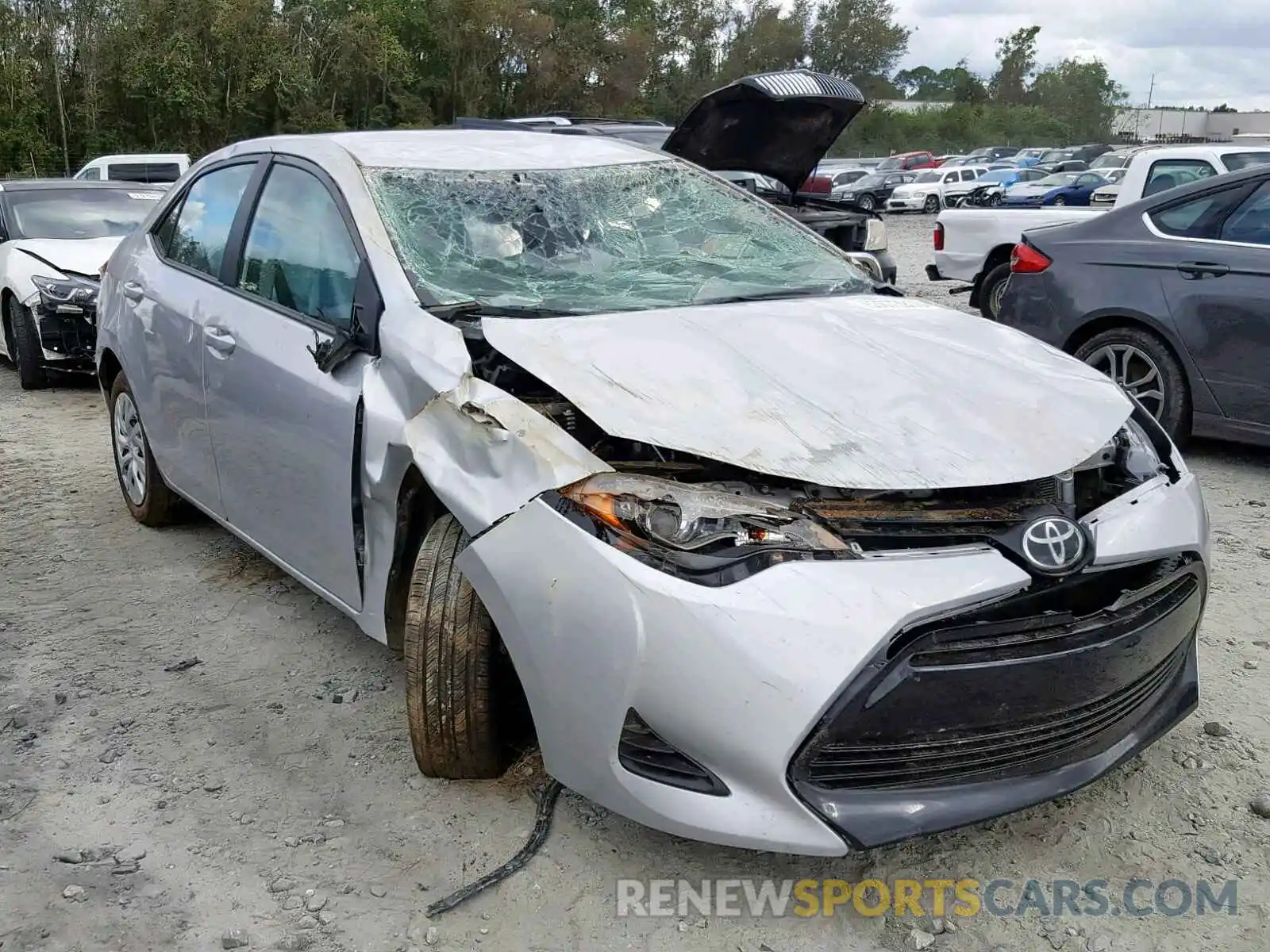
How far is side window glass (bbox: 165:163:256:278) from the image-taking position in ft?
13.3

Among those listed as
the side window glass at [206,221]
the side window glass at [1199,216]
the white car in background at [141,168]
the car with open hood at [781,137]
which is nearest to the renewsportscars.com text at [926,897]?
the side window glass at [206,221]

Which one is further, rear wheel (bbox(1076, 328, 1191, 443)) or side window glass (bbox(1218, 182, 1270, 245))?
rear wheel (bbox(1076, 328, 1191, 443))

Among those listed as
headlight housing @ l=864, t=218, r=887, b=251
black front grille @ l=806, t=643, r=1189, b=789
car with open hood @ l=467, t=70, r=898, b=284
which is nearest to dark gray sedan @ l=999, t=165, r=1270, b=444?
car with open hood @ l=467, t=70, r=898, b=284

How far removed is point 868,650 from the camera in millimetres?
2229

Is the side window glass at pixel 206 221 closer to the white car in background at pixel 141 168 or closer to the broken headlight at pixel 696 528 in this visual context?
the broken headlight at pixel 696 528

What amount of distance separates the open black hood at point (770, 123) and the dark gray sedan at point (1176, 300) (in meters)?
1.89

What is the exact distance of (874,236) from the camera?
8820 millimetres

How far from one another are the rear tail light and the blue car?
701 inches

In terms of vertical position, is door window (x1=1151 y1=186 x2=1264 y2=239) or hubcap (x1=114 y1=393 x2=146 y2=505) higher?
door window (x1=1151 y1=186 x2=1264 y2=239)

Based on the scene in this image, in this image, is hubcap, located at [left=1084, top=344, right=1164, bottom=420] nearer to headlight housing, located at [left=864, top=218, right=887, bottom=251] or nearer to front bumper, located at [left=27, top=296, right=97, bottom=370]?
headlight housing, located at [left=864, top=218, right=887, bottom=251]

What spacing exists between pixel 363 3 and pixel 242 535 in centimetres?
3966

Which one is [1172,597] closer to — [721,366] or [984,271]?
[721,366]

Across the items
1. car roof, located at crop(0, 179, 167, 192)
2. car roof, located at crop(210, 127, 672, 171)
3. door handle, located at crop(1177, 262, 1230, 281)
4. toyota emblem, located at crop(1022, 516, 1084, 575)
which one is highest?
car roof, located at crop(210, 127, 672, 171)

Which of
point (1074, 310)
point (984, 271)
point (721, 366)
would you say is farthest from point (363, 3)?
point (721, 366)
